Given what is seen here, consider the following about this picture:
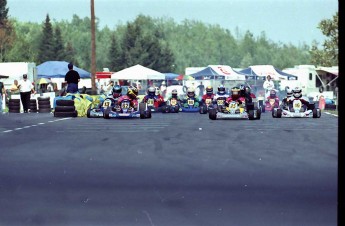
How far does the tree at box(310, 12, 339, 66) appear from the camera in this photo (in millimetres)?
75500

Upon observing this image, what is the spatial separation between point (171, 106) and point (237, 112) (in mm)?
9161

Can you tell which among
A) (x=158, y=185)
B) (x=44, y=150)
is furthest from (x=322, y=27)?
(x=158, y=185)

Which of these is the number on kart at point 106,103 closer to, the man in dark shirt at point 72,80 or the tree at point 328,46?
the man in dark shirt at point 72,80

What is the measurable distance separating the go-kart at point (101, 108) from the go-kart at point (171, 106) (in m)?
6.48

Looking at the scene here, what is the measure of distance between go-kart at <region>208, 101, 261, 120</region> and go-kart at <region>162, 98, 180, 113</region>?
8412 millimetres

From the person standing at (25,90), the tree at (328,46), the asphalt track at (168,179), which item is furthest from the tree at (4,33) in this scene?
the asphalt track at (168,179)

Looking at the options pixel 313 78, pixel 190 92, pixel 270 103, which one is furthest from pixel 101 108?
pixel 313 78

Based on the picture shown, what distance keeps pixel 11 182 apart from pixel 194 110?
1145 inches

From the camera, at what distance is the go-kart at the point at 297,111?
3250cm

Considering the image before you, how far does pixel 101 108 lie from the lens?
3306 centimetres

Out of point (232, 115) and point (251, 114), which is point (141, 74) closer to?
point (232, 115)

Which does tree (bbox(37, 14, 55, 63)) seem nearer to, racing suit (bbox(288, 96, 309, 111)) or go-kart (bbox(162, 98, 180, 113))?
go-kart (bbox(162, 98, 180, 113))

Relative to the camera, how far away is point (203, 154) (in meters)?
16.0

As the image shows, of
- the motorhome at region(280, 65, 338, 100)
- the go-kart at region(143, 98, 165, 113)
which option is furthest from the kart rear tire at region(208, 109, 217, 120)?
the motorhome at region(280, 65, 338, 100)
